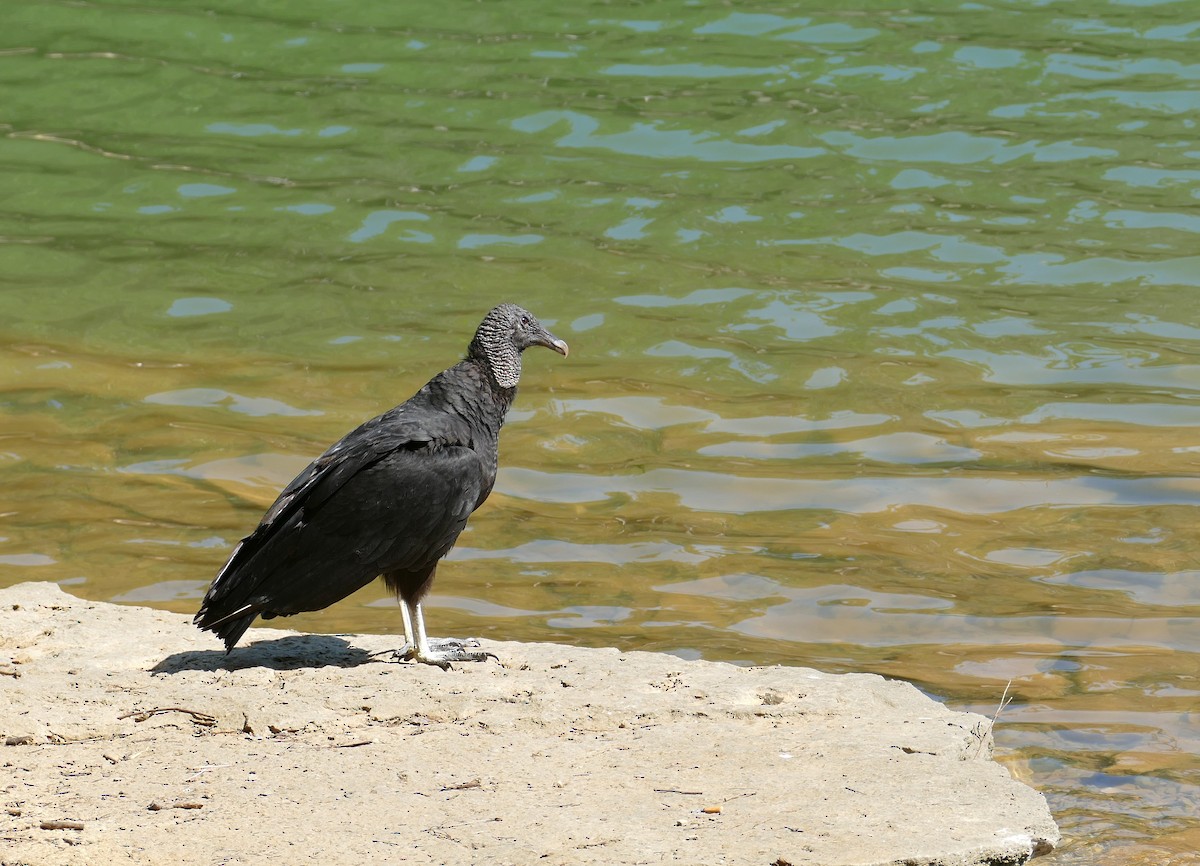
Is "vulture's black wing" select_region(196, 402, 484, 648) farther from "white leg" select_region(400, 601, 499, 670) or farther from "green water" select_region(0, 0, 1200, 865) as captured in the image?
"green water" select_region(0, 0, 1200, 865)

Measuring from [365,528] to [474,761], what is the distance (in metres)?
0.89

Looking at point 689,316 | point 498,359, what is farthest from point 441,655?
point 689,316

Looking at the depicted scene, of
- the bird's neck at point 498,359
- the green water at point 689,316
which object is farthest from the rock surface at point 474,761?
the bird's neck at point 498,359

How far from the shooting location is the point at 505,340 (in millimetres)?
4855

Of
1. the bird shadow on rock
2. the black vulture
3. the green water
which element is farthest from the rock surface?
the green water

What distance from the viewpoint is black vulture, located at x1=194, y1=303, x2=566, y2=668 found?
13.8ft

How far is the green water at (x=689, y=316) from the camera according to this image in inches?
209

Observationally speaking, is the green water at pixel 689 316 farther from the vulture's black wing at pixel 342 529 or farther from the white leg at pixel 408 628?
the vulture's black wing at pixel 342 529

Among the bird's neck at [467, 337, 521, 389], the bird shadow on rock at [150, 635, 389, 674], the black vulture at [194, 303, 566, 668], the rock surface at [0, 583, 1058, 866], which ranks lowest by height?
the bird shadow on rock at [150, 635, 389, 674]

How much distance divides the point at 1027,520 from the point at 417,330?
338cm

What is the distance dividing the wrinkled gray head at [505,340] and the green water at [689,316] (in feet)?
3.16

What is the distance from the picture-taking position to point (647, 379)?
7.21 meters

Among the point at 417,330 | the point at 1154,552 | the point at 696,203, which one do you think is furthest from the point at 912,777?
the point at 696,203

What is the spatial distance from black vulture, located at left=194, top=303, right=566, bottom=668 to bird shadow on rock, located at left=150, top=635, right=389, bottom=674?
15cm
